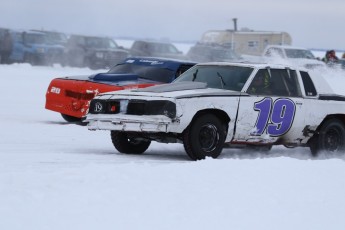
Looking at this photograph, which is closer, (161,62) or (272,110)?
(272,110)

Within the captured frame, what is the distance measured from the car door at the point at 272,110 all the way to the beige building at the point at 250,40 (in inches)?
1285

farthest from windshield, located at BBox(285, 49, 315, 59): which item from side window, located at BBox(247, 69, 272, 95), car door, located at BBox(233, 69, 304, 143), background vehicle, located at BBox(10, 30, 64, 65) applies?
side window, located at BBox(247, 69, 272, 95)

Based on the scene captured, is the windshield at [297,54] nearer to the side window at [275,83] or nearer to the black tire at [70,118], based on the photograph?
the black tire at [70,118]

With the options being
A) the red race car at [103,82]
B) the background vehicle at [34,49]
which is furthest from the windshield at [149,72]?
the background vehicle at [34,49]

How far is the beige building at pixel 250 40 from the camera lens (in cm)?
4391

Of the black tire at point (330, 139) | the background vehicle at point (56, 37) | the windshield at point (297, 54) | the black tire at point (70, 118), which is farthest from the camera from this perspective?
the background vehicle at point (56, 37)

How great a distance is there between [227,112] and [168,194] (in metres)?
3.47

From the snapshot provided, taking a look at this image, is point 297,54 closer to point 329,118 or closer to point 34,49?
point 34,49

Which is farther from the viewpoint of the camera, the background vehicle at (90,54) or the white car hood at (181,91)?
the background vehicle at (90,54)

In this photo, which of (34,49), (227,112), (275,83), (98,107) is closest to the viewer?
(227,112)

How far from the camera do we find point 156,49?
36688mm

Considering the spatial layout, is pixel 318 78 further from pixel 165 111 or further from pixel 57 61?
pixel 57 61

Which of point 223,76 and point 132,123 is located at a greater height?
point 223,76

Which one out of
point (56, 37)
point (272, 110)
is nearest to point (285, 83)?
point (272, 110)
